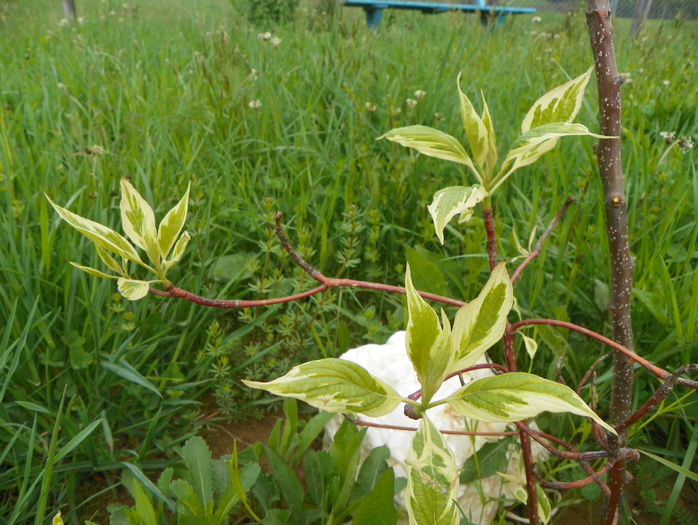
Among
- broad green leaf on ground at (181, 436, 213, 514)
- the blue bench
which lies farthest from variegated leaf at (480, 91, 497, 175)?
the blue bench

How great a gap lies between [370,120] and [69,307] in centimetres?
155

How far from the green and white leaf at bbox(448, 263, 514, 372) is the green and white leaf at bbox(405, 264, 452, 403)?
0.02m

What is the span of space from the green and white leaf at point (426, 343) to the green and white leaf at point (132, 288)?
1.24ft

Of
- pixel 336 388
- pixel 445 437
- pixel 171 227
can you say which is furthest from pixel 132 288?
pixel 445 437

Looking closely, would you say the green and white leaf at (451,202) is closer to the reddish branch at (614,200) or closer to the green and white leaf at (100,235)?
the reddish branch at (614,200)

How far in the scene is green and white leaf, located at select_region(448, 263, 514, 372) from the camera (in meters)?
0.63

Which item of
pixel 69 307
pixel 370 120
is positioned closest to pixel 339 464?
pixel 69 307

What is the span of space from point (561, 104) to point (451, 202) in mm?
226

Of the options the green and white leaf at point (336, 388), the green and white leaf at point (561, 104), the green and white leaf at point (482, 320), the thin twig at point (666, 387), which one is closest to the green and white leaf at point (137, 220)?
the green and white leaf at point (336, 388)

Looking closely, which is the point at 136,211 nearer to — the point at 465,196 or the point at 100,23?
the point at 465,196

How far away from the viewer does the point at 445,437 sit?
4.30 ft

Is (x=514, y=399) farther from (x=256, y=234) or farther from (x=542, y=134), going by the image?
(x=256, y=234)

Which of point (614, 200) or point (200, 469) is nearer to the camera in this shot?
point (614, 200)

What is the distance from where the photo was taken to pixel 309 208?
2041 mm
